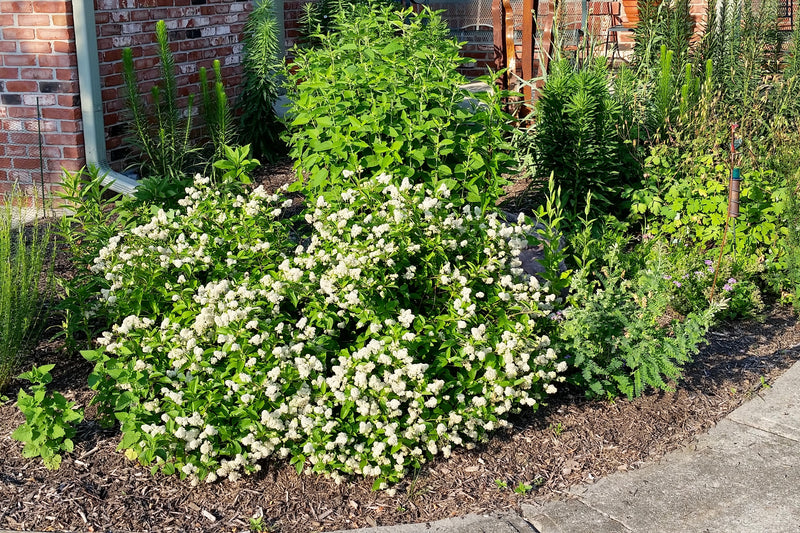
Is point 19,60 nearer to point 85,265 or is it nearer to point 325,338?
point 85,265

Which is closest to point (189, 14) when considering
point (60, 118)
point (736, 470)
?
point (60, 118)

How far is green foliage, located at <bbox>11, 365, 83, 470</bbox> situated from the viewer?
3369 millimetres

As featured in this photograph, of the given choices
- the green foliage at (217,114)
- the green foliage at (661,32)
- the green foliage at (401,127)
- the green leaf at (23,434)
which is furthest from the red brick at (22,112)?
the green foliage at (661,32)

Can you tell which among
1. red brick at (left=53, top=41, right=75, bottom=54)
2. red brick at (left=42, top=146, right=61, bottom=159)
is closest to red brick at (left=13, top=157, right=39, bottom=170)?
red brick at (left=42, top=146, right=61, bottom=159)

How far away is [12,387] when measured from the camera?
3885 millimetres

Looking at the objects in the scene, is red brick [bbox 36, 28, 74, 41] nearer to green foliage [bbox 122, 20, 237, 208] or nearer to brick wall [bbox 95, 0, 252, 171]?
brick wall [bbox 95, 0, 252, 171]

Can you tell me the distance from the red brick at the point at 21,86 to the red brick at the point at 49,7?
1.52ft

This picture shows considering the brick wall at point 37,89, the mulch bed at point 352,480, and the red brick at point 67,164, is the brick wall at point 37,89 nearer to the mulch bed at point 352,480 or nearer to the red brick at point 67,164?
the red brick at point 67,164

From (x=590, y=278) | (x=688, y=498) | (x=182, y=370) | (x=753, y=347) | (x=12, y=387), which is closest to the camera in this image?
(x=688, y=498)

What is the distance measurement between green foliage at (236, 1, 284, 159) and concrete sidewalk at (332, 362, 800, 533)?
14.0ft

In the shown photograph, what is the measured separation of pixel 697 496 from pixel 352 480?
1265 mm

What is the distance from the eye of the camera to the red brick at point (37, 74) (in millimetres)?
5660

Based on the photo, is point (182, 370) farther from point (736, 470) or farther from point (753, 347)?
point (753, 347)

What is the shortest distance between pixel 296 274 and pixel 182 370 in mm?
585
